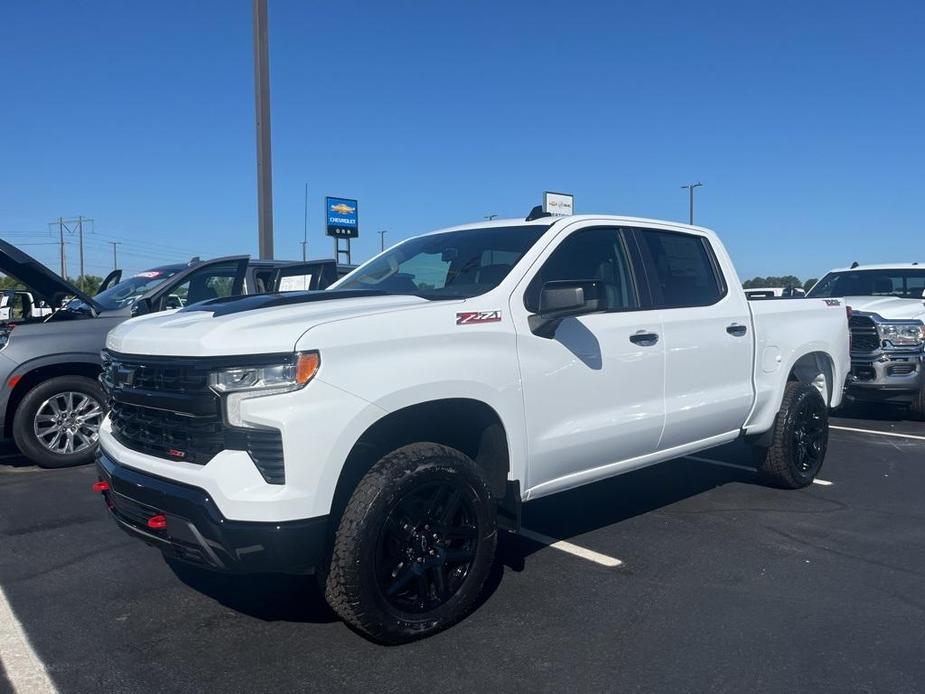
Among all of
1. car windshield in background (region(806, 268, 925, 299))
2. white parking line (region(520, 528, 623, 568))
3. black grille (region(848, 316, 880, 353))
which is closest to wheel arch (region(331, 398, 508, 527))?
white parking line (region(520, 528, 623, 568))

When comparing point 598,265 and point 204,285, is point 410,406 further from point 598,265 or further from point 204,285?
point 204,285

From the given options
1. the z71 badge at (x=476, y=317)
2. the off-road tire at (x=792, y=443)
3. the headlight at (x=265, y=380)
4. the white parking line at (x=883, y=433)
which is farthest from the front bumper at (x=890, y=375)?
the headlight at (x=265, y=380)

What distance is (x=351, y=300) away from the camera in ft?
12.3

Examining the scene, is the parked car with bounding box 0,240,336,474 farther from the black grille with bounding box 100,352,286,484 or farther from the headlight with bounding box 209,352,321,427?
the headlight with bounding box 209,352,321,427

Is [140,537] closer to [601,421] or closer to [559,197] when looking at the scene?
[601,421]

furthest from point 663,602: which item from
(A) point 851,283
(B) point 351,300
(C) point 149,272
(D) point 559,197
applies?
(D) point 559,197

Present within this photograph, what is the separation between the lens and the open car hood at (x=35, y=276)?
21.7 feet

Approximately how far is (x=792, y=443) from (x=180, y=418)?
14.5 ft

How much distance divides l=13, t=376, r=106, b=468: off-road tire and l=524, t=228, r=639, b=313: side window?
4.54 m

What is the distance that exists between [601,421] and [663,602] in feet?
3.13

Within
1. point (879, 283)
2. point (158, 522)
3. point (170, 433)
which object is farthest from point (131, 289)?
point (879, 283)

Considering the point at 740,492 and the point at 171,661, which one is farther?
the point at 740,492

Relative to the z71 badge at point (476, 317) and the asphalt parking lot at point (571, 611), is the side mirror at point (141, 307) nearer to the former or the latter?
the asphalt parking lot at point (571, 611)

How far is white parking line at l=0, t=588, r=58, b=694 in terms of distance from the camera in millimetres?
3074
